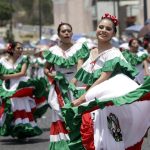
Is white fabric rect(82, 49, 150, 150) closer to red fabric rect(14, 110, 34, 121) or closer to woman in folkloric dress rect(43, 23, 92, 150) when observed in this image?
woman in folkloric dress rect(43, 23, 92, 150)

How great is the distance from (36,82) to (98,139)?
6063 millimetres

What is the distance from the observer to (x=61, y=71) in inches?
415

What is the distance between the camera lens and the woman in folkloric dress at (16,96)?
12.7m

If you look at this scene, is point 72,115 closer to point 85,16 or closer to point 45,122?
point 45,122

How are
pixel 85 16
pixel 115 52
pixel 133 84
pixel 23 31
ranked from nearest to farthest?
pixel 133 84
pixel 115 52
pixel 85 16
pixel 23 31

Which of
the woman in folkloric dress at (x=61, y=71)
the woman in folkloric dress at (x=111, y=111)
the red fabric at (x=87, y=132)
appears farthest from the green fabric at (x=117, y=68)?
the woman in folkloric dress at (x=61, y=71)

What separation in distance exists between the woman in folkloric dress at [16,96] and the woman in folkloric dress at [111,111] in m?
5.16

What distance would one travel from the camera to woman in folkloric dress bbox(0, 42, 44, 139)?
12.7m

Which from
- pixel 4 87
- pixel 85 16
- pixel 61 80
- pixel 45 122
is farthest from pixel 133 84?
pixel 85 16

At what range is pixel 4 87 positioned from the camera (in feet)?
42.5

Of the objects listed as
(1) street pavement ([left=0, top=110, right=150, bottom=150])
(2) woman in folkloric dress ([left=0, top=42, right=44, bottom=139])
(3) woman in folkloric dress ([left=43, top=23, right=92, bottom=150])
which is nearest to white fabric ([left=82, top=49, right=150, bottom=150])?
(3) woman in folkloric dress ([left=43, top=23, right=92, bottom=150])

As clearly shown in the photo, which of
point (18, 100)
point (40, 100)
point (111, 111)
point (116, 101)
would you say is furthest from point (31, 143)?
point (116, 101)

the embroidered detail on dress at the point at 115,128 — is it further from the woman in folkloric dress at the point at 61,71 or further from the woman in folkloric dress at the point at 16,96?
the woman in folkloric dress at the point at 16,96

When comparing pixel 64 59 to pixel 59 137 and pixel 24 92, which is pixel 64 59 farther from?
pixel 24 92
